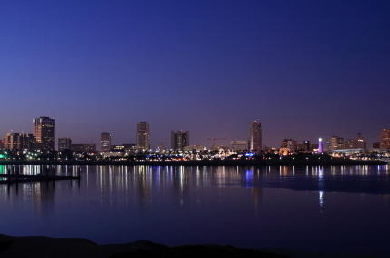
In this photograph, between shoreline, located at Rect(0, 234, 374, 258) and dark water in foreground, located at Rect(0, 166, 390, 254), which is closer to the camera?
shoreline, located at Rect(0, 234, 374, 258)

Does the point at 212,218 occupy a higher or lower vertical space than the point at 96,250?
lower

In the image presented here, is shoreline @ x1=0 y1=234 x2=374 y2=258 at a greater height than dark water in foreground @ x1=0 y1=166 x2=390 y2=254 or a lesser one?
greater

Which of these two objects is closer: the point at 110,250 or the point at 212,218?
the point at 110,250

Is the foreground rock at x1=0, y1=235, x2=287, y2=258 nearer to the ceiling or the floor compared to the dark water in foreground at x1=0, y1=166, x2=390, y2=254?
nearer to the ceiling

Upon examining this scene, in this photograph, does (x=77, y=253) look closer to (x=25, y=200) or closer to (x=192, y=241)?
(x=192, y=241)

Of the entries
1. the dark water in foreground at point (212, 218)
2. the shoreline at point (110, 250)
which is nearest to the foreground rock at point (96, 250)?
the shoreline at point (110, 250)

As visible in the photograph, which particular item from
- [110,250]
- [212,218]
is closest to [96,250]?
[110,250]

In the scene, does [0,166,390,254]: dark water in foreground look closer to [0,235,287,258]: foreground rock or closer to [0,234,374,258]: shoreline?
[0,234,374,258]: shoreline

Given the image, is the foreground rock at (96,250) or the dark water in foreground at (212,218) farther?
the dark water in foreground at (212,218)

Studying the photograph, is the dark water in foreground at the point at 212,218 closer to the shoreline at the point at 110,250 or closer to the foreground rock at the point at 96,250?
the shoreline at the point at 110,250

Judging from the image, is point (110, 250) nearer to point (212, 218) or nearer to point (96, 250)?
point (96, 250)

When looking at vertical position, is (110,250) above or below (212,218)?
above

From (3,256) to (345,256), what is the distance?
13.0 metres

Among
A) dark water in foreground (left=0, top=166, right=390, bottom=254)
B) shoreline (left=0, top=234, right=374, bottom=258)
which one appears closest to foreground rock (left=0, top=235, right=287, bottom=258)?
shoreline (left=0, top=234, right=374, bottom=258)
